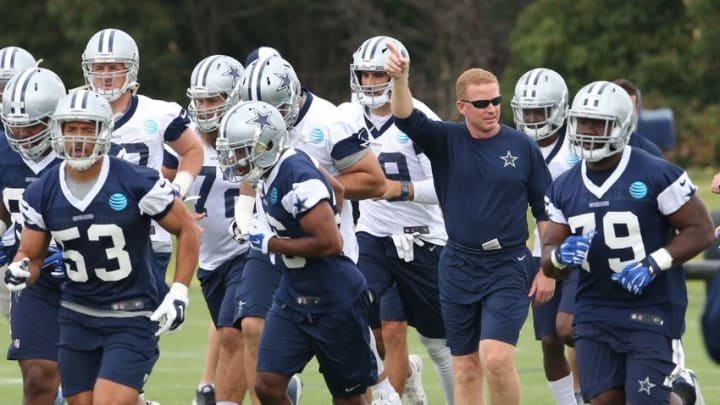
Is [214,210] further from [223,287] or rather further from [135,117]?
[135,117]

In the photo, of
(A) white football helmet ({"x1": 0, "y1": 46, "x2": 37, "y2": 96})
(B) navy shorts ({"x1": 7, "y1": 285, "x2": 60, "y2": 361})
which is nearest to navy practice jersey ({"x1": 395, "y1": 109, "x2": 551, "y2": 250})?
(B) navy shorts ({"x1": 7, "y1": 285, "x2": 60, "y2": 361})

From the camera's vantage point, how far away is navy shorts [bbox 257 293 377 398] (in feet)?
26.6

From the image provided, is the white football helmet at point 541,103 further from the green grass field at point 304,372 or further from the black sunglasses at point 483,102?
the green grass field at point 304,372

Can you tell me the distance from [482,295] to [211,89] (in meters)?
2.07

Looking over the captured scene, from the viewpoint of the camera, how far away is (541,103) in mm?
9883

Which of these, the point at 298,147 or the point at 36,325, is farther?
the point at 298,147

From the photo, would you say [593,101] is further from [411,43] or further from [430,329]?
[411,43]

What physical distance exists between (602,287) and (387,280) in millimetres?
2364

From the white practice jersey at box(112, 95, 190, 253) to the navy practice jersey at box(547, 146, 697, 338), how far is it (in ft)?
9.31

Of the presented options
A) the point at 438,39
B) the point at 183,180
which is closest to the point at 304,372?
the point at 183,180

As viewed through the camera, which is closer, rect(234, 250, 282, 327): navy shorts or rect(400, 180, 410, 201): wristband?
rect(234, 250, 282, 327): navy shorts

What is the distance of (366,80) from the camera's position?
9.91m

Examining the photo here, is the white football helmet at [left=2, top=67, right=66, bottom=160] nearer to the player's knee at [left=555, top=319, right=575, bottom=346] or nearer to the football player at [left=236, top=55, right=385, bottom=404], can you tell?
the football player at [left=236, top=55, right=385, bottom=404]

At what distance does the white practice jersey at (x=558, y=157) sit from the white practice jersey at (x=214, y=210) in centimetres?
178
